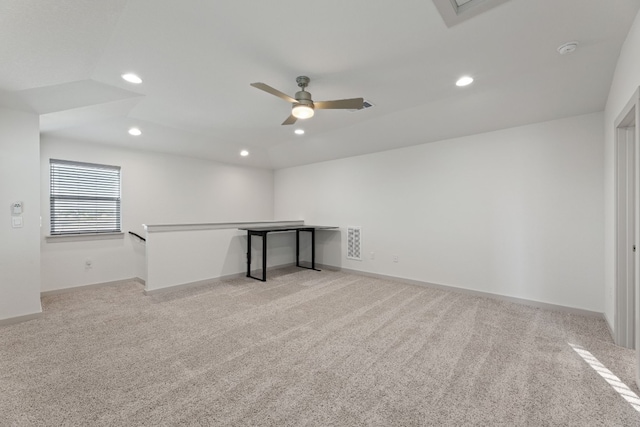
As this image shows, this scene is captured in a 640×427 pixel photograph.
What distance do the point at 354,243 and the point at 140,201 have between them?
4006 mm

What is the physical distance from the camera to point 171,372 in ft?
6.89

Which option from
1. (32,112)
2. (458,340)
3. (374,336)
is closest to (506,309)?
(458,340)

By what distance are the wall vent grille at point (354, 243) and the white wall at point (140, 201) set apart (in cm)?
252

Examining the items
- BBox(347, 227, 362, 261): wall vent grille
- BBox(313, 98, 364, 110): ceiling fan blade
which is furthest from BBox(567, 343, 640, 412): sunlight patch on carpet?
BBox(347, 227, 362, 261): wall vent grille

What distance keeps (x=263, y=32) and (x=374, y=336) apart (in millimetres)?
2800

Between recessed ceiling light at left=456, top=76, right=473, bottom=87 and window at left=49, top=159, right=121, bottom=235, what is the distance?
17.4ft

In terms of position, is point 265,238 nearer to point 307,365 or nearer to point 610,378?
point 307,365

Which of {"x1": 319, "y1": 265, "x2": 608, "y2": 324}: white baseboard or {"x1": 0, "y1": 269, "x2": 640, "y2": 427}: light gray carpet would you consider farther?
{"x1": 319, "y1": 265, "x2": 608, "y2": 324}: white baseboard

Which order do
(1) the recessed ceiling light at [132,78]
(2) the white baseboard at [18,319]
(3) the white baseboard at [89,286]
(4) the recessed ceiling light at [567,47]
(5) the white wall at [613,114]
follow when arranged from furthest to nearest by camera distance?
1. (3) the white baseboard at [89,286]
2. (2) the white baseboard at [18,319]
3. (1) the recessed ceiling light at [132,78]
4. (4) the recessed ceiling light at [567,47]
5. (5) the white wall at [613,114]

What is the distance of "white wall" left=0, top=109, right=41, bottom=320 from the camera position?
2977mm

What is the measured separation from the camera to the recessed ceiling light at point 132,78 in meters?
2.69

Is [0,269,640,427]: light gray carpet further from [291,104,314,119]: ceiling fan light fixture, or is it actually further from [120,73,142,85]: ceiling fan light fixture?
[120,73,142,85]: ceiling fan light fixture

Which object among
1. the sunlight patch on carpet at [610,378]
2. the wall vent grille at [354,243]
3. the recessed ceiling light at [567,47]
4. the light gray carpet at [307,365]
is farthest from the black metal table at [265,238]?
the recessed ceiling light at [567,47]

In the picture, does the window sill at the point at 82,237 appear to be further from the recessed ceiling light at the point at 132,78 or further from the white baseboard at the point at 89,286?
the recessed ceiling light at the point at 132,78
